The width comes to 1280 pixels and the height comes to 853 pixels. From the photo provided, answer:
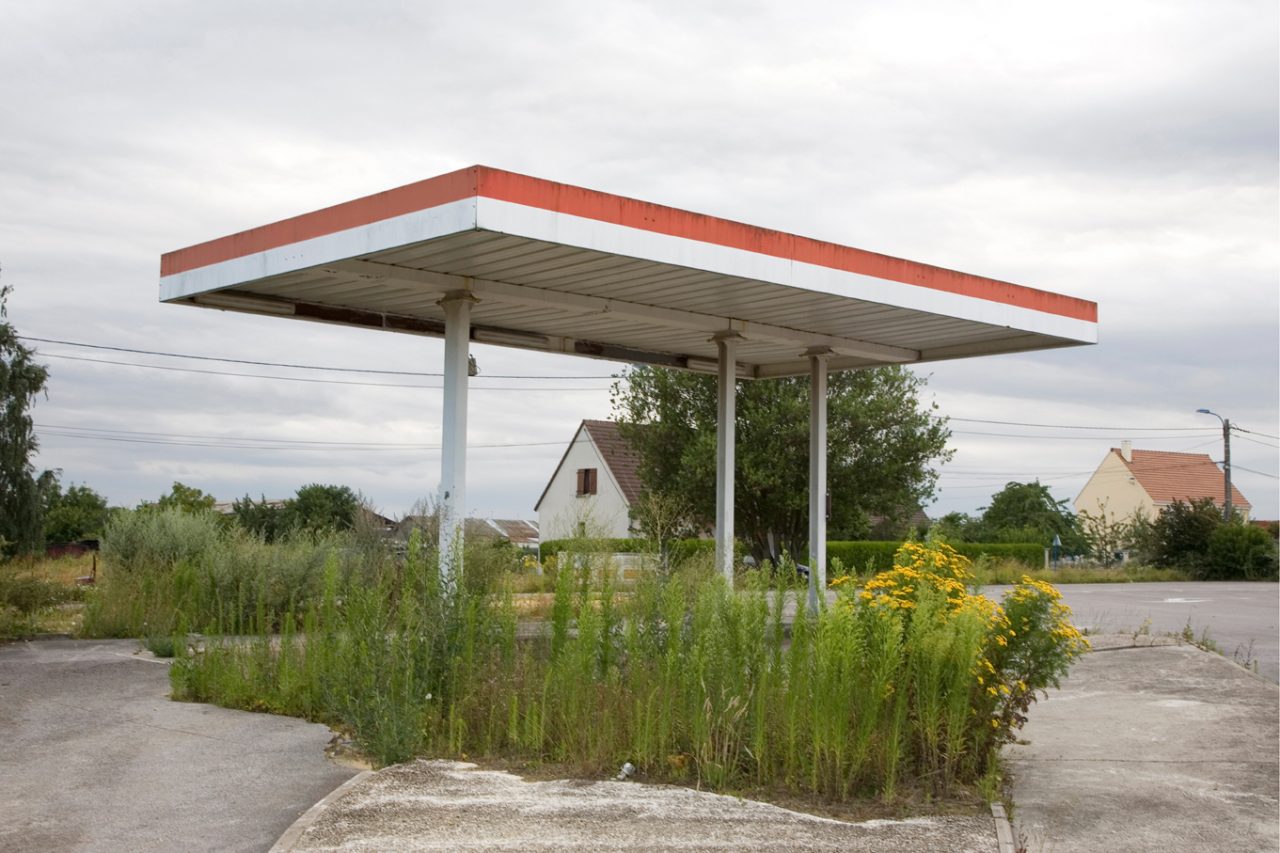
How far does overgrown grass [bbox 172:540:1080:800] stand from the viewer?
6383 millimetres

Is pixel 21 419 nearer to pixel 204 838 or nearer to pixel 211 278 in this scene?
pixel 211 278

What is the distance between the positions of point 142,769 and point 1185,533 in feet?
132

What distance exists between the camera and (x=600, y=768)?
21.8 feet

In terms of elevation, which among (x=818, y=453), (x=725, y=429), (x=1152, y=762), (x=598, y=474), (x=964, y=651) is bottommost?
(x=1152, y=762)

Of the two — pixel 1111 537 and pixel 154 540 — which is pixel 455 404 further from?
pixel 1111 537

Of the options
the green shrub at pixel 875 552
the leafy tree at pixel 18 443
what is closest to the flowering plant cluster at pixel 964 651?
the green shrub at pixel 875 552

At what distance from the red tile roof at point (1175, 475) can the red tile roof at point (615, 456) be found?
32.8 m

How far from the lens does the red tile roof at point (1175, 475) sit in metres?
65.6

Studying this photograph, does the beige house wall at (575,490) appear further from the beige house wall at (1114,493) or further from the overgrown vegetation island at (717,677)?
the overgrown vegetation island at (717,677)

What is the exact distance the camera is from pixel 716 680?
6.64 metres

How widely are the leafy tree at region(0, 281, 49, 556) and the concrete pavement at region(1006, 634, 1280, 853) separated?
32888 mm

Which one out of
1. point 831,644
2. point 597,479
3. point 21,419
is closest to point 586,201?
point 831,644

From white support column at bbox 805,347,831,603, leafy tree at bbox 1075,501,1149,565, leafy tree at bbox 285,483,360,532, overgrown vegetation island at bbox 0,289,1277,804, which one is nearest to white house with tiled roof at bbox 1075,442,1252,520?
leafy tree at bbox 1075,501,1149,565

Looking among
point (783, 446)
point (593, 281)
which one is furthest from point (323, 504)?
point (593, 281)
